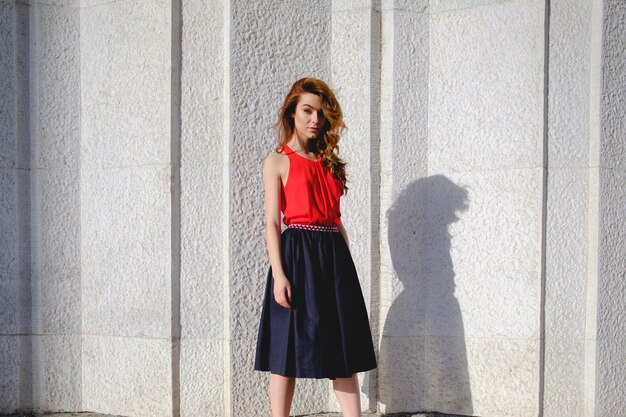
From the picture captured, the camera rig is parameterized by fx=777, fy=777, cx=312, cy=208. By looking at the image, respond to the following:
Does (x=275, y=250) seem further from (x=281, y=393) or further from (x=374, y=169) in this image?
(x=374, y=169)

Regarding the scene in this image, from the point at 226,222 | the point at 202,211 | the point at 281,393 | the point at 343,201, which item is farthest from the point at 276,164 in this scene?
the point at 281,393

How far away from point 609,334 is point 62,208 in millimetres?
3232

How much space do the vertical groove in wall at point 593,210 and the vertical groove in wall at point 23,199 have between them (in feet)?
10.5

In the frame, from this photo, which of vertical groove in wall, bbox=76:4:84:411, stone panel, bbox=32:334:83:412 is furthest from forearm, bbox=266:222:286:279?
stone panel, bbox=32:334:83:412

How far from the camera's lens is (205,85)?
438 centimetres

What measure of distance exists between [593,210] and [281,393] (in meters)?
2.02

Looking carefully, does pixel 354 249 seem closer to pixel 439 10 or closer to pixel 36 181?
pixel 439 10

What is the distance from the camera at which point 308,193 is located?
12.0 feet

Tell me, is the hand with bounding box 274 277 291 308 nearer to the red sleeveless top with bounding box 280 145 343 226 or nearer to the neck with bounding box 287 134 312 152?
the red sleeveless top with bounding box 280 145 343 226

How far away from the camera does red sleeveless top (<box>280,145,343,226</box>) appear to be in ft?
12.1

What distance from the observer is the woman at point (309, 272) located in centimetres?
357

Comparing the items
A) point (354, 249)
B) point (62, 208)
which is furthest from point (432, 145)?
point (62, 208)

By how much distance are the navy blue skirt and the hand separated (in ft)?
0.11

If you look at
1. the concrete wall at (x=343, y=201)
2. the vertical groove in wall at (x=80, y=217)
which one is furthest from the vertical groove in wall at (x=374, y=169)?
the vertical groove in wall at (x=80, y=217)
